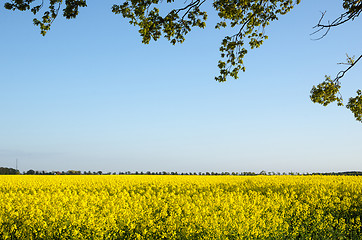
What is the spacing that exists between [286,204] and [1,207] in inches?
401

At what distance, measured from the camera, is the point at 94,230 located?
28.4 feet

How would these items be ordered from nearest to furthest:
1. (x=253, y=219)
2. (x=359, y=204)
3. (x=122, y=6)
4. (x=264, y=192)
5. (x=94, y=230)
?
1. (x=94, y=230)
2. (x=253, y=219)
3. (x=122, y=6)
4. (x=359, y=204)
5. (x=264, y=192)

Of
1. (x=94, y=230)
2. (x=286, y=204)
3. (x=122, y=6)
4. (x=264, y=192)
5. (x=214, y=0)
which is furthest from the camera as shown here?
(x=264, y=192)

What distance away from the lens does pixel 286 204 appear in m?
14.1

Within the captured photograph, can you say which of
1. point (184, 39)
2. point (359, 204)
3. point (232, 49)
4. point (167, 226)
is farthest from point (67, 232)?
point (359, 204)

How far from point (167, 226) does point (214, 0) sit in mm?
7745

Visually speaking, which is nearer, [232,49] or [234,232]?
[234,232]

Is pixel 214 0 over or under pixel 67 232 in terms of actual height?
over

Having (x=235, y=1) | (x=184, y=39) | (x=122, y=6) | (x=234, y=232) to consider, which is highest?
(x=235, y=1)

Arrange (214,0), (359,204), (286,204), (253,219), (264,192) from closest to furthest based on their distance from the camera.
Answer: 1. (253,219)
2. (214,0)
3. (286,204)
4. (359,204)
5. (264,192)

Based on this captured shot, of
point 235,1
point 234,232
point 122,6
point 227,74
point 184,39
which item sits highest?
point 235,1

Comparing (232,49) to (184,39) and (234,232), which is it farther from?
(234,232)

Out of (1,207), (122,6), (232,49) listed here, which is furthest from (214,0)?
(1,207)

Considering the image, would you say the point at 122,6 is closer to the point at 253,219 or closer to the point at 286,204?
the point at 253,219
